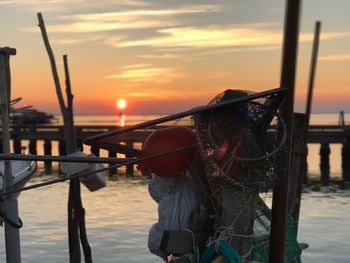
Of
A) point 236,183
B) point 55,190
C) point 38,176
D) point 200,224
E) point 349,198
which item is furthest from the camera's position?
point 38,176

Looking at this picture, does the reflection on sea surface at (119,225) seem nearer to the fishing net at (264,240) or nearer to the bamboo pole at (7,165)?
the bamboo pole at (7,165)

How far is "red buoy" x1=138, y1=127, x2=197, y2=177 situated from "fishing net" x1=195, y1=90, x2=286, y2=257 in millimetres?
277

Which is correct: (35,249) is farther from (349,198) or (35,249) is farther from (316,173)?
(316,173)

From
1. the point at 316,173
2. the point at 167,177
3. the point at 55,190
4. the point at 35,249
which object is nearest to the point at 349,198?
the point at 316,173

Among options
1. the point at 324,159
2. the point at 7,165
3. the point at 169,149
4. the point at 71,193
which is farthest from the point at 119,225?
the point at 324,159

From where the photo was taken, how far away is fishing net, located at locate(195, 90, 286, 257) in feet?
13.2

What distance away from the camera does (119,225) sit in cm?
2188

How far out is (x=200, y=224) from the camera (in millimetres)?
4367

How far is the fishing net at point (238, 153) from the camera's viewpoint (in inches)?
158

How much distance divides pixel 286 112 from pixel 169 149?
85cm

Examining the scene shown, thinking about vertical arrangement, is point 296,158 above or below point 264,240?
above

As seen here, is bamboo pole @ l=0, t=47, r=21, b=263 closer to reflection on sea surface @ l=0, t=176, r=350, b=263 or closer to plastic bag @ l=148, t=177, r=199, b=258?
plastic bag @ l=148, t=177, r=199, b=258

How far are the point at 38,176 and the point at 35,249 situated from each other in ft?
78.3

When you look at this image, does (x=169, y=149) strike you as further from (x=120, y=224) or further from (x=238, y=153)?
(x=120, y=224)
